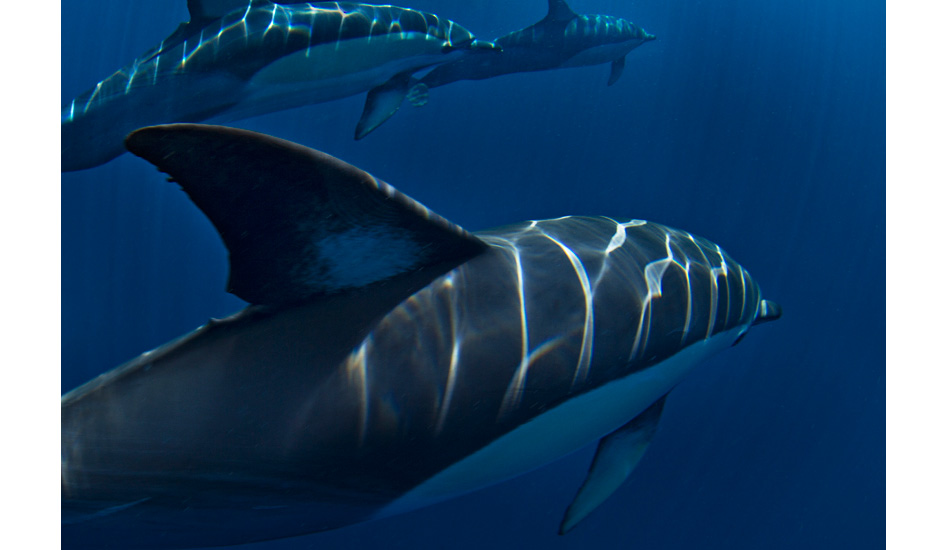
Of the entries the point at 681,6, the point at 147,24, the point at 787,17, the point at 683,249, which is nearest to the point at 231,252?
the point at 683,249

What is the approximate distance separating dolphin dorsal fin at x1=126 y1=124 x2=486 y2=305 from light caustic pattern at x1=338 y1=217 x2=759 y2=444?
7.1 inches

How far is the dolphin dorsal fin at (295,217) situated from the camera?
1347 mm

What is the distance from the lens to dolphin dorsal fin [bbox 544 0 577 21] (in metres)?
8.28

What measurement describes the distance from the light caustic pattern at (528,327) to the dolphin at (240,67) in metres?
3.91

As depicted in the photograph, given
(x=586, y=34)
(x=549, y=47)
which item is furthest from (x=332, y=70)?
(x=586, y=34)

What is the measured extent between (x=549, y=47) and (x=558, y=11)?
1.78 feet

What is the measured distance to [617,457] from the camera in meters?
3.37

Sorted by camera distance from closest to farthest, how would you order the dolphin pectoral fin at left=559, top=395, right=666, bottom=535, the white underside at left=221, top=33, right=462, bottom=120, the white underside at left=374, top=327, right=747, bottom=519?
the white underside at left=374, top=327, right=747, bottom=519 → the dolphin pectoral fin at left=559, top=395, right=666, bottom=535 → the white underside at left=221, top=33, right=462, bottom=120

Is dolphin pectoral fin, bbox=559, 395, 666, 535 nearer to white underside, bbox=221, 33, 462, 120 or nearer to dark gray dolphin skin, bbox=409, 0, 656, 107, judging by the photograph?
white underside, bbox=221, 33, 462, 120

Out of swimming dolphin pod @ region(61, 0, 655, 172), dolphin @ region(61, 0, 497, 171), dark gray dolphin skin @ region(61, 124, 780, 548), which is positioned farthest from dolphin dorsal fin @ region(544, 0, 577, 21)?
dark gray dolphin skin @ region(61, 124, 780, 548)

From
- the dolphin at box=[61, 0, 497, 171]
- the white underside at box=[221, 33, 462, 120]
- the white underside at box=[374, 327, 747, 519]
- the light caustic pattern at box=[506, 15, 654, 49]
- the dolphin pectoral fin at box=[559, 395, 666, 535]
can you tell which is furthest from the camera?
the light caustic pattern at box=[506, 15, 654, 49]

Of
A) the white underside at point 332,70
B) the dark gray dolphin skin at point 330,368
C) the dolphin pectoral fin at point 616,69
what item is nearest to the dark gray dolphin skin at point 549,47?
the dolphin pectoral fin at point 616,69

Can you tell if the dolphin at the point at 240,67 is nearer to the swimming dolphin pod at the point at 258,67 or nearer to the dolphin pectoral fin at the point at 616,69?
the swimming dolphin pod at the point at 258,67

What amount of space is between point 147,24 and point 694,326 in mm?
14886
